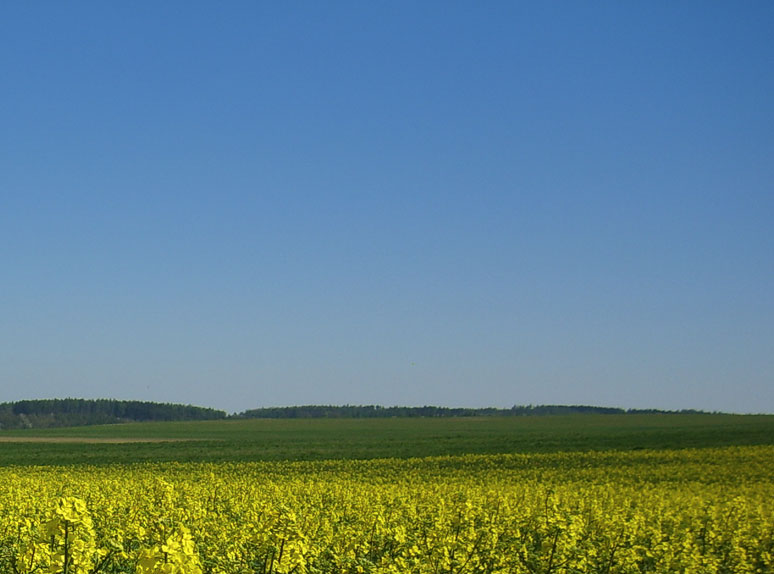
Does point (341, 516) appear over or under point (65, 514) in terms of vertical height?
under

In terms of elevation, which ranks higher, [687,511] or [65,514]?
[65,514]

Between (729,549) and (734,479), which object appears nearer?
(729,549)

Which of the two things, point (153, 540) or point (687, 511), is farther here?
point (687, 511)

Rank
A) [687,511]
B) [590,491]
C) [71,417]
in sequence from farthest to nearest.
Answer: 1. [71,417]
2. [590,491]
3. [687,511]

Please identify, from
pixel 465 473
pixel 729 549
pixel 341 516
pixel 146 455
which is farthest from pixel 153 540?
pixel 146 455

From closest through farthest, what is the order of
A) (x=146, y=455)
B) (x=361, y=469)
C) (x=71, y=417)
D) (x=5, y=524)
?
(x=5, y=524) < (x=361, y=469) < (x=146, y=455) < (x=71, y=417)

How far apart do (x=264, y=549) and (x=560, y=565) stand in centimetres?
437

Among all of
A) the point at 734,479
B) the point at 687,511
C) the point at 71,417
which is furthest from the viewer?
the point at 71,417

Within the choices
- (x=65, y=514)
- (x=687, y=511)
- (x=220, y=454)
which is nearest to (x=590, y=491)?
(x=687, y=511)

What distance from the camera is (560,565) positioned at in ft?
35.6

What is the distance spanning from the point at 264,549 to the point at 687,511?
13.0 meters

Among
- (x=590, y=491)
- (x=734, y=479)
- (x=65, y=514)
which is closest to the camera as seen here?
(x=65, y=514)

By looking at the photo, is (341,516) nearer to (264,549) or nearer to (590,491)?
(264,549)

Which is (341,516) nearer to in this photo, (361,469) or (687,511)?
(687,511)
